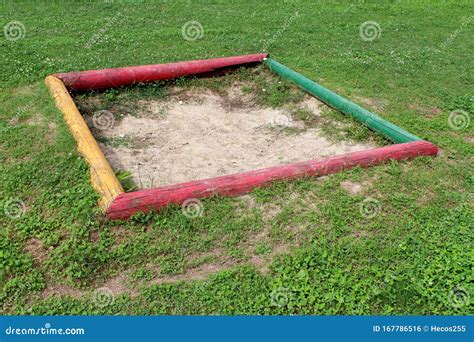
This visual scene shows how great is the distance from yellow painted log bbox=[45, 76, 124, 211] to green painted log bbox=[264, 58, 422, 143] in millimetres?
3130

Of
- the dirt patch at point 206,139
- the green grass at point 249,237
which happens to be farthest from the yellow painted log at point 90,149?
the dirt patch at point 206,139

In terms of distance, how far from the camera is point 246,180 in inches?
181

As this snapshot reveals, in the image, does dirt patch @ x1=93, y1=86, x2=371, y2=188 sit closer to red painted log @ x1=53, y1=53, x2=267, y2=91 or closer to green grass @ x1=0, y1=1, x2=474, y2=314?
red painted log @ x1=53, y1=53, x2=267, y2=91

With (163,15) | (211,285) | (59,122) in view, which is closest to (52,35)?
(163,15)

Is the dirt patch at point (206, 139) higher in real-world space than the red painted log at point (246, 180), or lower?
lower

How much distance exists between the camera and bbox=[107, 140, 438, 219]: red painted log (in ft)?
13.6

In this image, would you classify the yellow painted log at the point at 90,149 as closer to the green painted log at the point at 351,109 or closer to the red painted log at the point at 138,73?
the red painted log at the point at 138,73

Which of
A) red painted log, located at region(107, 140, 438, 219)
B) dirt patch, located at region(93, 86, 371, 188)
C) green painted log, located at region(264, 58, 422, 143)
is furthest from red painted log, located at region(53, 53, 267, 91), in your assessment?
red painted log, located at region(107, 140, 438, 219)

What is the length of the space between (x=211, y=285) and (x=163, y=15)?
7.96 m

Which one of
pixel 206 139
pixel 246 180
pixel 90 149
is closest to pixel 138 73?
pixel 206 139

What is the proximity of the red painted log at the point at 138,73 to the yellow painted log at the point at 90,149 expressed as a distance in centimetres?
29

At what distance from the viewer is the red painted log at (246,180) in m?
4.15

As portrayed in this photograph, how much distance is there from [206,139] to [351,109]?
1.87 meters

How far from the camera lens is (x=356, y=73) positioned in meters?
8.07
